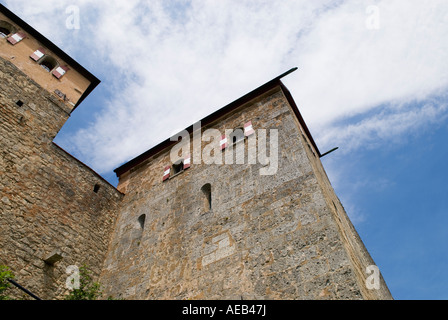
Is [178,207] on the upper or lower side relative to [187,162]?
lower

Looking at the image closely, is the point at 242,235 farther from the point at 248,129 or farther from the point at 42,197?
the point at 42,197

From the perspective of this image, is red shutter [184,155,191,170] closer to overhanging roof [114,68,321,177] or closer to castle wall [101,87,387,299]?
castle wall [101,87,387,299]

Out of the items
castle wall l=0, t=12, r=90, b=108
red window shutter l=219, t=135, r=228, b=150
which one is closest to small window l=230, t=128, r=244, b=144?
red window shutter l=219, t=135, r=228, b=150

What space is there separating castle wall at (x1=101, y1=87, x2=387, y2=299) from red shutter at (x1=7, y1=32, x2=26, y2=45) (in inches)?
256

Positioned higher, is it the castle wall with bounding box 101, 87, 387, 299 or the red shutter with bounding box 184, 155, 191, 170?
the red shutter with bounding box 184, 155, 191, 170

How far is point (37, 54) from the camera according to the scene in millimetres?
11875

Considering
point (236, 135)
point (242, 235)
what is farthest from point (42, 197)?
point (236, 135)

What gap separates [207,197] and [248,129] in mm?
2183

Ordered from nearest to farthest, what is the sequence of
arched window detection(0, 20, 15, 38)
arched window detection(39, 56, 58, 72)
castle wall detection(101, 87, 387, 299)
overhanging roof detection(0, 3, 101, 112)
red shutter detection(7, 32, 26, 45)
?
castle wall detection(101, 87, 387, 299), red shutter detection(7, 32, 26, 45), arched window detection(0, 20, 15, 38), overhanging roof detection(0, 3, 101, 112), arched window detection(39, 56, 58, 72)

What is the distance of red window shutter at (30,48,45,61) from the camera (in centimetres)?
1165

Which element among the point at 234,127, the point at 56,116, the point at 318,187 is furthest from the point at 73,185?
the point at 318,187

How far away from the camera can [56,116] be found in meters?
10.7

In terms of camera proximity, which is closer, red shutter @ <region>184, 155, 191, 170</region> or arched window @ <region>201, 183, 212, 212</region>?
arched window @ <region>201, 183, 212, 212</region>

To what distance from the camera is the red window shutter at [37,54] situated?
11647mm
